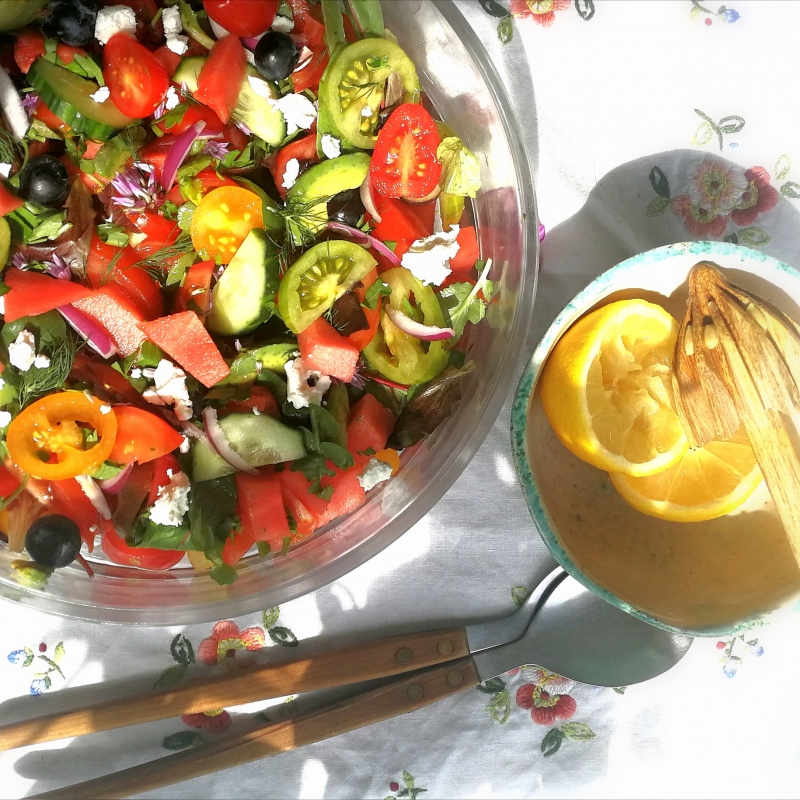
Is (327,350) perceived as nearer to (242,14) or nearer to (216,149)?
(216,149)

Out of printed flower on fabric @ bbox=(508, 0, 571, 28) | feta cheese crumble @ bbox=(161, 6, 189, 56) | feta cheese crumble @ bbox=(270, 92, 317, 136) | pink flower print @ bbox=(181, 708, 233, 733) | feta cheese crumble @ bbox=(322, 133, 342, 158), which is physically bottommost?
pink flower print @ bbox=(181, 708, 233, 733)

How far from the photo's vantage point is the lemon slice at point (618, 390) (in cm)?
128

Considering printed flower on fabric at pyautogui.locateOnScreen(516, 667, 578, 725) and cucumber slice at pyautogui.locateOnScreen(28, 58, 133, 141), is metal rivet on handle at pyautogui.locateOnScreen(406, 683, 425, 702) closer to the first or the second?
printed flower on fabric at pyautogui.locateOnScreen(516, 667, 578, 725)

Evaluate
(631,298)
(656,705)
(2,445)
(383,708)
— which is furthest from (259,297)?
(656,705)

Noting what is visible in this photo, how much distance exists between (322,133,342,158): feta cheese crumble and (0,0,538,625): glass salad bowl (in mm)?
276

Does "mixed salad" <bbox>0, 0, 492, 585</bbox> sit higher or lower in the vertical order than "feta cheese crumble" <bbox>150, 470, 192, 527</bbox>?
higher

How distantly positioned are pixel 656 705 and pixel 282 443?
3.91 ft

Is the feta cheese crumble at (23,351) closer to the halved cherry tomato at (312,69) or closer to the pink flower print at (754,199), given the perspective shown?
the halved cherry tomato at (312,69)

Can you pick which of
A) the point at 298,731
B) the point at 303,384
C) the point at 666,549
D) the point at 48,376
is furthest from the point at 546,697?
the point at 48,376

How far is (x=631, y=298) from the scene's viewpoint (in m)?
1.39

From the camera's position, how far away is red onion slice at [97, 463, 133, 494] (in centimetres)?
132

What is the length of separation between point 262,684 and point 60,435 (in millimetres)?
766

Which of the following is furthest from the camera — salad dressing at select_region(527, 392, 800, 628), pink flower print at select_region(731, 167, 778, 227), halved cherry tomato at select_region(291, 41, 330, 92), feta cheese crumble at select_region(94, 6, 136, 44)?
pink flower print at select_region(731, 167, 778, 227)

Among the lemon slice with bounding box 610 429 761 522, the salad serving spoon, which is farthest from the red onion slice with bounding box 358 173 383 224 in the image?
the salad serving spoon
